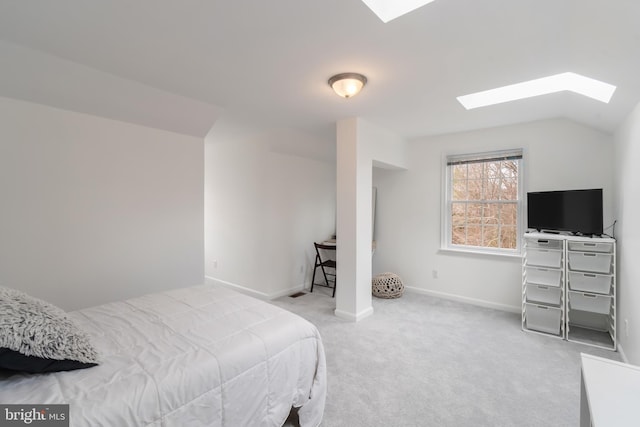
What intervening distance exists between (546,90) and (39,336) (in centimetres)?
396

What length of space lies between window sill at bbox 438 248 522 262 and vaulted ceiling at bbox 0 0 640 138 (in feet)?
5.49

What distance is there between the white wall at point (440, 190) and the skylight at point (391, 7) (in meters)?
2.90

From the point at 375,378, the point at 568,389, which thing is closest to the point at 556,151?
the point at 568,389

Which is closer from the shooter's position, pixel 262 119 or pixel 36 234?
pixel 36 234

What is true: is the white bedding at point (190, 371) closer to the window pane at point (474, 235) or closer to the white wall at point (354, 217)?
the white wall at point (354, 217)

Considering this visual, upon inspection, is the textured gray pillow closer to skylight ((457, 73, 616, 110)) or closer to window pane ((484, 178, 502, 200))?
skylight ((457, 73, 616, 110))

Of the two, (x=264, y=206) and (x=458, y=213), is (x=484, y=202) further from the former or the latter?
(x=264, y=206)

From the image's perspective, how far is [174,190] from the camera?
308 cm

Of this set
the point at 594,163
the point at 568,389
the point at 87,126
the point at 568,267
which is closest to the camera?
the point at 568,389

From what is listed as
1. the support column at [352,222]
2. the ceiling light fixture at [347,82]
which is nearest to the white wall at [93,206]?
the support column at [352,222]

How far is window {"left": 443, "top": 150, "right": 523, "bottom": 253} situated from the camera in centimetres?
374

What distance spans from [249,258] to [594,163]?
14.8 ft

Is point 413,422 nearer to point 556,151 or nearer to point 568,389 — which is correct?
point 568,389

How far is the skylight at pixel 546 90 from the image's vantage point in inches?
93.9
